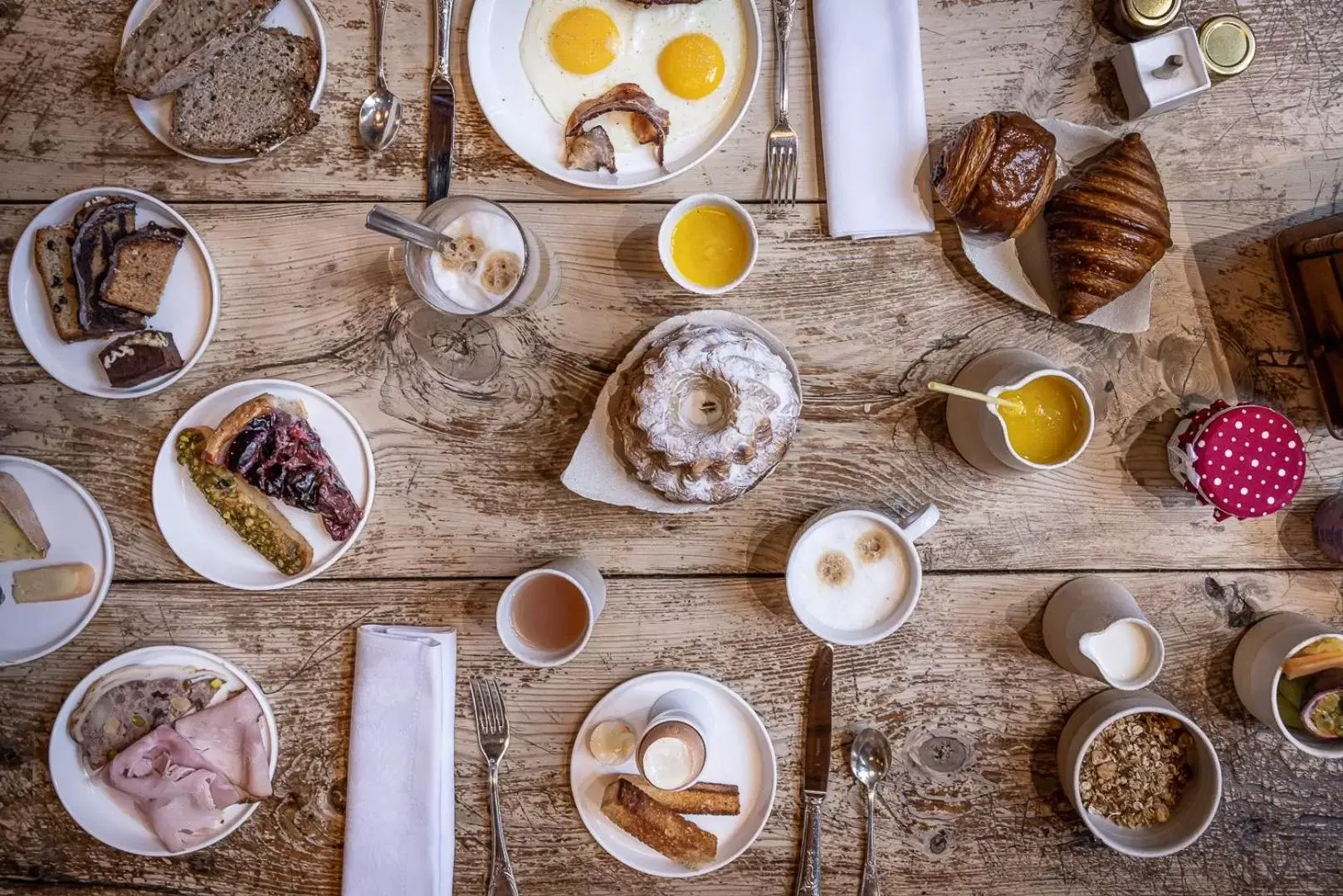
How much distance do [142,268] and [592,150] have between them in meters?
1.27

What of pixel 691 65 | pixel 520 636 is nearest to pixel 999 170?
pixel 691 65

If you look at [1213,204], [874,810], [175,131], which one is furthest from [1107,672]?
[175,131]

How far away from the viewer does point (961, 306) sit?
2262 mm

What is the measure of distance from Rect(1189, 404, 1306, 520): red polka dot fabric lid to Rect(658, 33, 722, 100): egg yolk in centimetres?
164

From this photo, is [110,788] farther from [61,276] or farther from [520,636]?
[61,276]

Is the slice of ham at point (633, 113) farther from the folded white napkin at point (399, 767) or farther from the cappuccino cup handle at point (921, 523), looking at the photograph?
the folded white napkin at point (399, 767)

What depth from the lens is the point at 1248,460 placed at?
203 centimetres

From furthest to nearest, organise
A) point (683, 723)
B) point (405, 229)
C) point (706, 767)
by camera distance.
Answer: point (706, 767)
point (683, 723)
point (405, 229)

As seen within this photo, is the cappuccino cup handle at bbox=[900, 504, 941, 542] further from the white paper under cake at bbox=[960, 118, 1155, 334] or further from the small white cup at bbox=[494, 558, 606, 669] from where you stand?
the small white cup at bbox=[494, 558, 606, 669]

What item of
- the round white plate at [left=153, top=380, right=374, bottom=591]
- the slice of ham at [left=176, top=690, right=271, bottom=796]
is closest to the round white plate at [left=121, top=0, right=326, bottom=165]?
the round white plate at [left=153, top=380, right=374, bottom=591]

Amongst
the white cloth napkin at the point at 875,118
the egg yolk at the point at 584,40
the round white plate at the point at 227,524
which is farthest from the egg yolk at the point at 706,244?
the round white plate at the point at 227,524

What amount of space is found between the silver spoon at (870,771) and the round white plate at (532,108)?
5.59ft

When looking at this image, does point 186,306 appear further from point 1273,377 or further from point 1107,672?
point 1273,377

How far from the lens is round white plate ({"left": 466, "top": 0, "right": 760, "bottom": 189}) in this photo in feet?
7.11
